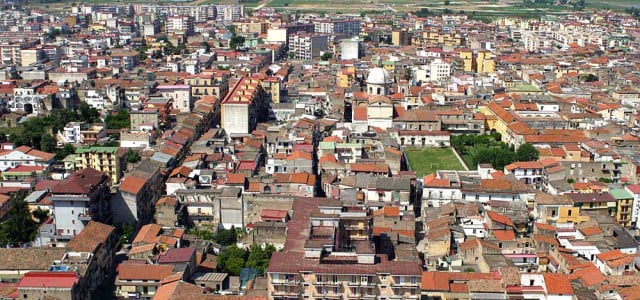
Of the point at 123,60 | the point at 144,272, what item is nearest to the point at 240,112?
the point at 144,272

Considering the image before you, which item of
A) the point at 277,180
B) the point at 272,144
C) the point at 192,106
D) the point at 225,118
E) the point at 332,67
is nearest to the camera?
the point at 277,180

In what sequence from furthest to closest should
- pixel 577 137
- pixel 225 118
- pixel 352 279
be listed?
pixel 225 118 < pixel 577 137 < pixel 352 279

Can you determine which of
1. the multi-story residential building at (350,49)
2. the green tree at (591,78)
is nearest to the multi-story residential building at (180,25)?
the multi-story residential building at (350,49)

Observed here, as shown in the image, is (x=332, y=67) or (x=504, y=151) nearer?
(x=504, y=151)

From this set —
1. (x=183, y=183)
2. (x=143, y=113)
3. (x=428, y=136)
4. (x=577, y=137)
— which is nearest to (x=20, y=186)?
(x=183, y=183)

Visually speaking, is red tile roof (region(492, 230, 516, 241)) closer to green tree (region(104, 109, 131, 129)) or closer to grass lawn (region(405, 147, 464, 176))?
grass lawn (region(405, 147, 464, 176))

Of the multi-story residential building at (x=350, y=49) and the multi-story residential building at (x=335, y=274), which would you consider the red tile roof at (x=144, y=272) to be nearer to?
the multi-story residential building at (x=335, y=274)

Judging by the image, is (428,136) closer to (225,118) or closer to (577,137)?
(577,137)
